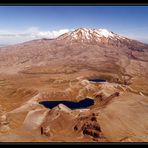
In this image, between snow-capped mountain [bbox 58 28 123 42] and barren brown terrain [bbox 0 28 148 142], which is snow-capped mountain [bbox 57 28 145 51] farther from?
barren brown terrain [bbox 0 28 148 142]

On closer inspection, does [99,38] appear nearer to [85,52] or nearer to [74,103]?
[85,52]

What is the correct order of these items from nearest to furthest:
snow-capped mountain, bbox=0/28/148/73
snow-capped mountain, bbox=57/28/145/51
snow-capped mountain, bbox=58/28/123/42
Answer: snow-capped mountain, bbox=0/28/148/73 → snow-capped mountain, bbox=57/28/145/51 → snow-capped mountain, bbox=58/28/123/42

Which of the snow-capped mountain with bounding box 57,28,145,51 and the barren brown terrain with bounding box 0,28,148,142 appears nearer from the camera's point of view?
the barren brown terrain with bounding box 0,28,148,142

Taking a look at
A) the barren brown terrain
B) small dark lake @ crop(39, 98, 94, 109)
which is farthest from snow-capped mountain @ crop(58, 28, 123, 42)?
small dark lake @ crop(39, 98, 94, 109)

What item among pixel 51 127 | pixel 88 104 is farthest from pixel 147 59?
pixel 51 127

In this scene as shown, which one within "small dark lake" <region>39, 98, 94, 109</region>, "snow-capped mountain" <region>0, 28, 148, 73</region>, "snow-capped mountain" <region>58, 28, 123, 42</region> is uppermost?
"snow-capped mountain" <region>58, 28, 123, 42</region>

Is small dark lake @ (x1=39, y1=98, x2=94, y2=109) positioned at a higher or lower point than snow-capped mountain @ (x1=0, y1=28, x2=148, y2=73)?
higher

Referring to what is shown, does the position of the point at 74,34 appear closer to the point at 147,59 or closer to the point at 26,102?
the point at 147,59

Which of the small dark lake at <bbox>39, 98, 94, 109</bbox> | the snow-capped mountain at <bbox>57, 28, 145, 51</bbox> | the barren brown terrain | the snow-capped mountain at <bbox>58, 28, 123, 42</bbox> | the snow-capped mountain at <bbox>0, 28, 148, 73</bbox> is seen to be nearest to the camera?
the barren brown terrain

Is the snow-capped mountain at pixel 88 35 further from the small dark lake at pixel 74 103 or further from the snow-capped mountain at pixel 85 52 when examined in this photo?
the small dark lake at pixel 74 103
